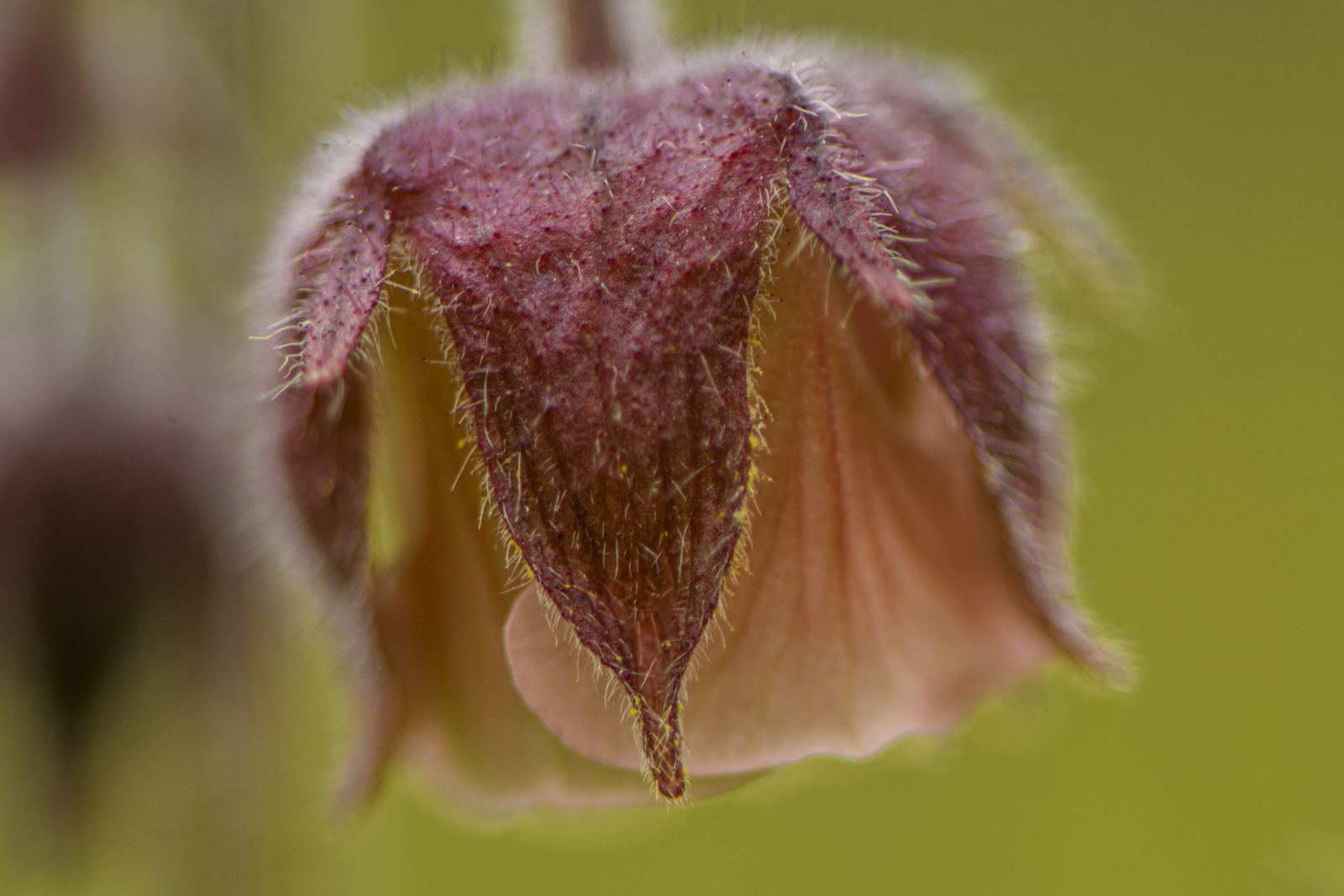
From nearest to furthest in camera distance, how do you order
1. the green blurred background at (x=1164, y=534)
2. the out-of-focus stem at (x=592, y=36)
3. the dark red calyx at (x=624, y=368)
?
the dark red calyx at (x=624, y=368) → the out-of-focus stem at (x=592, y=36) → the green blurred background at (x=1164, y=534)

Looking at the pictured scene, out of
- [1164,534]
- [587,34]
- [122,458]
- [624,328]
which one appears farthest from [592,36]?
[1164,534]

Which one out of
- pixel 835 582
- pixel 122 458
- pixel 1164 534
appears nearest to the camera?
pixel 835 582

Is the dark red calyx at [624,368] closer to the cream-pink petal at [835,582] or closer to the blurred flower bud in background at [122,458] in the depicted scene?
the cream-pink petal at [835,582]

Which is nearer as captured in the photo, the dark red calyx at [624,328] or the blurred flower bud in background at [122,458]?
the dark red calyx at [624,328]

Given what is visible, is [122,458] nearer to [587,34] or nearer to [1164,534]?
[587,34]

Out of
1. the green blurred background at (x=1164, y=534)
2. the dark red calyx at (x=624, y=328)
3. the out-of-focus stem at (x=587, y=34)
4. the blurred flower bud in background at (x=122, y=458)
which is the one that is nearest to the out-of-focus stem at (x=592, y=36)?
the out-of-focus stem at (x=587, y=34)

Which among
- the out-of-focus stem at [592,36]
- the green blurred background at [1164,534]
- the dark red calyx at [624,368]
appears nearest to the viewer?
the dark red calyx at [624,368]
